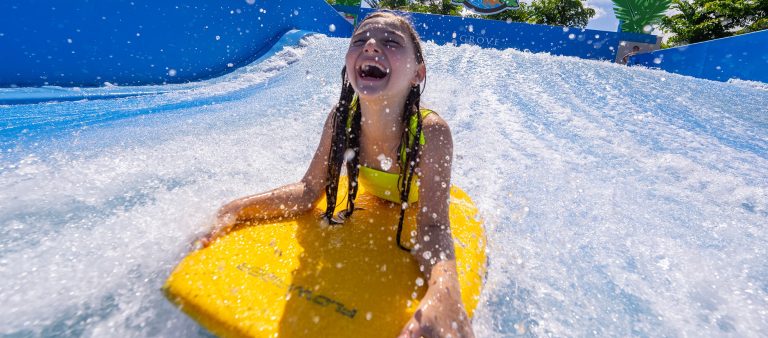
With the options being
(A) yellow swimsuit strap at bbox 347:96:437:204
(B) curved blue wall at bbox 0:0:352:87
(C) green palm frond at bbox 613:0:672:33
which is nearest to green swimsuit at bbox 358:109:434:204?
(A) yellow swimsuit strap at bbox 347:96:437:204

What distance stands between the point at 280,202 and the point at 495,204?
151cm

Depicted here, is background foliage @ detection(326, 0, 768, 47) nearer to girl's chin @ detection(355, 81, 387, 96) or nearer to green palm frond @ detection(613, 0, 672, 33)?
green palm frond @ detection(613, 0, 672, 33)

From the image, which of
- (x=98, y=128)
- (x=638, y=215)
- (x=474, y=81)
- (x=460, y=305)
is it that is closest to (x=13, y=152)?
(x=98, y=128)

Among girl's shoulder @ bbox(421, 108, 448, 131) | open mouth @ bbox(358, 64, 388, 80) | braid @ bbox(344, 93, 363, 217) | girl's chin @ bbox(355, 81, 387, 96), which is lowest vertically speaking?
braid @ bbox(344, 93, 363, 217)

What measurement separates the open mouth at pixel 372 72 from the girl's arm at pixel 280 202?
0.31m

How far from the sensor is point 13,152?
9.39 feet

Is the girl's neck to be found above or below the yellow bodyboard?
above

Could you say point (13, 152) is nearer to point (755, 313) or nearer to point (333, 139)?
point (333, 139)

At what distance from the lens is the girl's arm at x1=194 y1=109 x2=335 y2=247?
1.75 m

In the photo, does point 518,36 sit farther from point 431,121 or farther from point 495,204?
point 431,121

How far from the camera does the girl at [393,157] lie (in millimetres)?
1354

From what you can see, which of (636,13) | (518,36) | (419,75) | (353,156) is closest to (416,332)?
(353,156)

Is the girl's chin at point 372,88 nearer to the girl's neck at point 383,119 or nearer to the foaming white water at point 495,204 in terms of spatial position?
the girl's neck at point 383,119

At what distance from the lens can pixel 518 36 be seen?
15.4m
